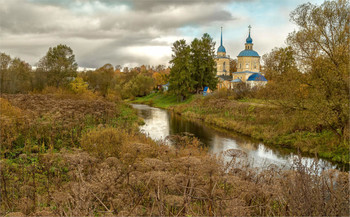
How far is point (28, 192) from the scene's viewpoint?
5137 millimetres

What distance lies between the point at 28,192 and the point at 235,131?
20.3 metres

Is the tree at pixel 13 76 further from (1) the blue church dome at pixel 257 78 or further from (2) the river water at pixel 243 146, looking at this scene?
(1) the blue church dome at pixel 257 78

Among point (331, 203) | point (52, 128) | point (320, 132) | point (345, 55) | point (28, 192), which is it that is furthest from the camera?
point (320, 132)

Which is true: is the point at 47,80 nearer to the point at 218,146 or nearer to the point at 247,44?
the point at 218,146

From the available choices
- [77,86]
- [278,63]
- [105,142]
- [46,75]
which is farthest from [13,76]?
[278,63]

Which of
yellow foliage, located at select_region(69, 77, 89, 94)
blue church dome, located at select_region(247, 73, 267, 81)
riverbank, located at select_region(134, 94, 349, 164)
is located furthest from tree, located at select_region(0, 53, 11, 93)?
blue church dome, located at select_region(247, 73, 267, 81)

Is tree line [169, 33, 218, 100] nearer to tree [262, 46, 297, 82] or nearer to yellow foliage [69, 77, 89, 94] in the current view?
tree [262, 46, 297, 82]

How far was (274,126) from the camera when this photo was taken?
21.1 metres

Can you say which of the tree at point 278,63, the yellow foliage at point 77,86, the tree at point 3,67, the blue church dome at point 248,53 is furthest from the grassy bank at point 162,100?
the tree at point 3,67

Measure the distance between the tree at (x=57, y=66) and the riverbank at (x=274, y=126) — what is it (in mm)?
16181

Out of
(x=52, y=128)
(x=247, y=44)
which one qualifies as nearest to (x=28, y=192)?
(x=52, y=128)

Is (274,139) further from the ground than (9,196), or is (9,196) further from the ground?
(9,196)

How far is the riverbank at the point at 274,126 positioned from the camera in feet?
50.9

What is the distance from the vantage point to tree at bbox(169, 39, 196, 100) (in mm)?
45781
